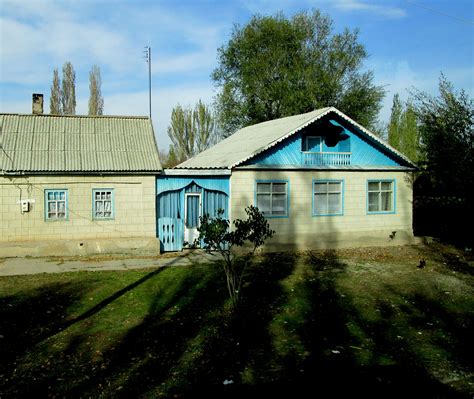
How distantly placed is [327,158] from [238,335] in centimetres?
1212

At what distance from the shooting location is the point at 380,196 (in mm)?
20312

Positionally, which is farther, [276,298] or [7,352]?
[276,298]

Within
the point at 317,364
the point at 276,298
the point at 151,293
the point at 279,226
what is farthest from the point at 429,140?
the point at 317,364

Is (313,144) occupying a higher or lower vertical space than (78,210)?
higher

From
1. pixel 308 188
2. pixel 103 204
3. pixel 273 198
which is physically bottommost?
pixel 103 204

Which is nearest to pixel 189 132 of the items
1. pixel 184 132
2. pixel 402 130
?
pixel 184 132

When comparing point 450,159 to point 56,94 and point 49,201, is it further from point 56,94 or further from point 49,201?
point 56,94

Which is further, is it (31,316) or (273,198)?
(273,198)

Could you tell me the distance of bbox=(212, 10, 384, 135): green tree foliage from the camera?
1549 inches

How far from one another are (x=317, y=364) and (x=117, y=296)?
588cm

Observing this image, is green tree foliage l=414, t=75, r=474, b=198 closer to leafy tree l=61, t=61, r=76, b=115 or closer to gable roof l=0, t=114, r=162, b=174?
gable roof l=0, t=114, r=162, b=174

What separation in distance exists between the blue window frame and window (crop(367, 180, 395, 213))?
10808mm

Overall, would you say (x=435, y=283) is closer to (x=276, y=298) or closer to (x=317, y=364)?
(x=276, y=298)

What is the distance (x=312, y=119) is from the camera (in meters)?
18.3
